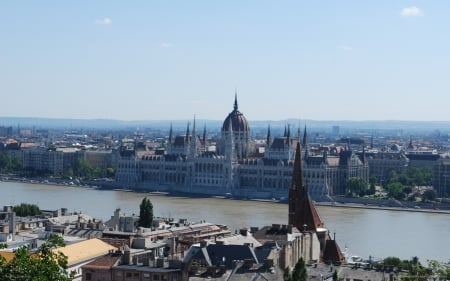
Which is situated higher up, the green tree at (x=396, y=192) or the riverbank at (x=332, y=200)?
the green tree at (x=396, y=192)

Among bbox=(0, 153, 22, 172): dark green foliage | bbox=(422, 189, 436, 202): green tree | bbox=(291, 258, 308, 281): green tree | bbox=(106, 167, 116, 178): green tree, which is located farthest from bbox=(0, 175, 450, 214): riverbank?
bbox=(291, 258, 308, 281): green tree

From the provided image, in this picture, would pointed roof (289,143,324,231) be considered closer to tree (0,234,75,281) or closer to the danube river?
the danube river

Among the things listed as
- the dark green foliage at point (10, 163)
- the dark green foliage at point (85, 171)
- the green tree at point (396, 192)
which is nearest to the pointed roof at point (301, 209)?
the green tree at point (396, 192)

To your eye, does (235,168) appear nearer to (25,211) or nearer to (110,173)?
(110,173)

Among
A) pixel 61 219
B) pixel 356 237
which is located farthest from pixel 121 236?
pixel 356 237

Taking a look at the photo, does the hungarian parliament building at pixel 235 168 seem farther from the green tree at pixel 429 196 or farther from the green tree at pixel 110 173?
the green tree at pixel 429 196

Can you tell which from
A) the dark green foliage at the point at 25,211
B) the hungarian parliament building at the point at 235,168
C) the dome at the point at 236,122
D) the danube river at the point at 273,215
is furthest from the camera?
the dome at the point at 236,122
